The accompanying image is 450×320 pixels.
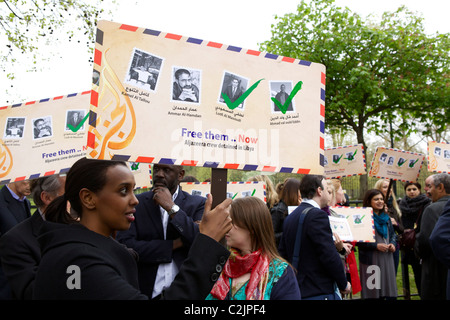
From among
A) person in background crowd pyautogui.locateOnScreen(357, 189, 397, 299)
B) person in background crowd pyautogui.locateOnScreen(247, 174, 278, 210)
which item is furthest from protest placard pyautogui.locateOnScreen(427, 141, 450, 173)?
person in background crowd pyautogui.locateOnScreen(247, 174, 278, 210)

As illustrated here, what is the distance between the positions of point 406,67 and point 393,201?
→ 10461mm

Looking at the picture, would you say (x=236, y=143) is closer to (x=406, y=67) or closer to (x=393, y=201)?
(x=393, y=201)

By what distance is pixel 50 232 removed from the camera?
1.70 metres

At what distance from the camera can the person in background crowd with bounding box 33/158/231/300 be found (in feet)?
5.04

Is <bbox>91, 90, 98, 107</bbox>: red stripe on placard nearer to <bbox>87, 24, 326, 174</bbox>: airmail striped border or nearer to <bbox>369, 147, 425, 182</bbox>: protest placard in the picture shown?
<bbox>87, 24, 326, 174</bbox>: airmail striped border

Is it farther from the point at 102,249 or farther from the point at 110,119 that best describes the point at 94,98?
the point at 102,249

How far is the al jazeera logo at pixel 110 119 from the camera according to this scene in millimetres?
2037

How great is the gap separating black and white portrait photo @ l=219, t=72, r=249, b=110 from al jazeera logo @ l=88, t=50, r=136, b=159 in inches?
19.7

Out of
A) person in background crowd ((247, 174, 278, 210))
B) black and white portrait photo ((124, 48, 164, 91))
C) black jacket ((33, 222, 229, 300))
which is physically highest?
black and white portrait photo ((124, 48, 164, 91))

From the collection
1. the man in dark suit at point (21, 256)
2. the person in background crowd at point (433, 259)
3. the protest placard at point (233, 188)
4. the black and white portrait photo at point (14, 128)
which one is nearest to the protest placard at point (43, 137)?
the black and white portrait photo at point (14, 128)

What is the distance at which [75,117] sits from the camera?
3941 mm

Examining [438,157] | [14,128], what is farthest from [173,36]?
[438,157]

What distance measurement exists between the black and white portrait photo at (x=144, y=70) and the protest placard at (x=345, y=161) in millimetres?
5881
